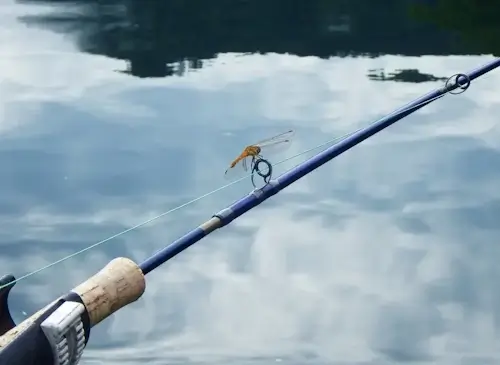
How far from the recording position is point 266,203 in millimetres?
5309

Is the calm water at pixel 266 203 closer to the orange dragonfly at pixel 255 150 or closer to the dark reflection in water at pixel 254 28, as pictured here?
the dark reflection in water at pixel 254 28

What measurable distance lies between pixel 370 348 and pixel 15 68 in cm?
517

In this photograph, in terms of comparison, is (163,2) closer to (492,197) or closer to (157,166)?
(157,166)

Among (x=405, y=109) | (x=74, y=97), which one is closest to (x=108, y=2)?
(x=74, y=97)

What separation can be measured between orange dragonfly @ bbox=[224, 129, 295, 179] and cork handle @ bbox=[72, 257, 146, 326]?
541 millimetres

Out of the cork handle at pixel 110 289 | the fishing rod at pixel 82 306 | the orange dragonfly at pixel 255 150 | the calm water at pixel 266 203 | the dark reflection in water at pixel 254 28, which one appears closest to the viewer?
the fishing rod at pixel 82 306

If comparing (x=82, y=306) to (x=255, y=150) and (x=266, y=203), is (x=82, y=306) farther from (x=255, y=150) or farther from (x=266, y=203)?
(x=266, y=203)

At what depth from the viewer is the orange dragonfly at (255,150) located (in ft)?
8.98

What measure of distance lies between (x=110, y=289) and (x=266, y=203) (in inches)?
120

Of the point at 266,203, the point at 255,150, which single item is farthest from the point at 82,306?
the point at 266,203

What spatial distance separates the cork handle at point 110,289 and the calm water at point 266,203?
151 cm

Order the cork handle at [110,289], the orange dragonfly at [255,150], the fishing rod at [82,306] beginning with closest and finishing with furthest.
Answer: the fishing rod at [82,306]
the cork handle at [110,289]
the orange dragonfly at [255,150]

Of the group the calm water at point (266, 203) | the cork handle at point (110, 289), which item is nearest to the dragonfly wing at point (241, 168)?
the cork handle at point (110, 289)

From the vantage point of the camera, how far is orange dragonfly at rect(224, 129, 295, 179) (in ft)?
8.98
